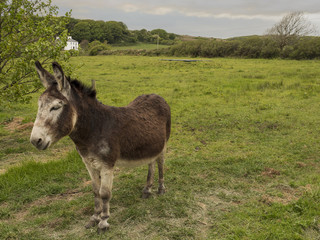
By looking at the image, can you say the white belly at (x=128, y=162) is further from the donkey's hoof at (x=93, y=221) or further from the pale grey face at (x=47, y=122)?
the pale grey face at (x=47, y=122)

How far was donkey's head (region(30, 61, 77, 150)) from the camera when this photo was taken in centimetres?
348

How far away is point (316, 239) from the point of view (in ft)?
14.1

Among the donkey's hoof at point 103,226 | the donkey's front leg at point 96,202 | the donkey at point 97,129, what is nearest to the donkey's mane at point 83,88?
the donkey at point 97,129

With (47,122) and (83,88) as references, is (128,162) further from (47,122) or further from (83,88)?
(47,122)

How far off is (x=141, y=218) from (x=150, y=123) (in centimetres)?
186

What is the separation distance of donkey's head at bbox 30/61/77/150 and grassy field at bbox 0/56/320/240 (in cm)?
205

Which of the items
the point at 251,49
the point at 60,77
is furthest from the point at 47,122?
the point at 251,49

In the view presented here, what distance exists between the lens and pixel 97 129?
Answer: 4285 millimetres

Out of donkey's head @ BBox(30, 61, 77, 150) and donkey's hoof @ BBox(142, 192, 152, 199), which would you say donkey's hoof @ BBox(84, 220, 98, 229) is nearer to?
donkey's hoof @ BBox(142, 192, 152, 199)

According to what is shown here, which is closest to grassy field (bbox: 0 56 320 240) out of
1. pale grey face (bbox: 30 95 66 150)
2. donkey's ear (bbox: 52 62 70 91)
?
pale grey face (bbox: 30 95 66 150)

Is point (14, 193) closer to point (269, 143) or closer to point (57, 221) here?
point (57, 221)

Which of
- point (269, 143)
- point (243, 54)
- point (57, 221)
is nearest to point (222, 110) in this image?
point (269, 143)

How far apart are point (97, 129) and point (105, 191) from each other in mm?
1066

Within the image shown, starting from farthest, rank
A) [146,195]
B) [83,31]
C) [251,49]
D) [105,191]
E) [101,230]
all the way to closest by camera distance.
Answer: [83,31] → [251,49] → [146,195] → [101,230] → [105,191]
